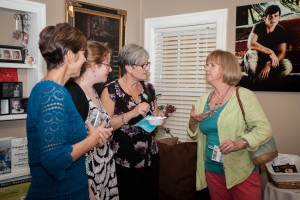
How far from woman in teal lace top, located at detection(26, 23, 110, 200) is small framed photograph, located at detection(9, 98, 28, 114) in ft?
4.42

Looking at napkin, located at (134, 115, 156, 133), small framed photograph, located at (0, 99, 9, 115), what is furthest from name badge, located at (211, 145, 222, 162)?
small framed photograph, located at (0, 99, 9, 115)

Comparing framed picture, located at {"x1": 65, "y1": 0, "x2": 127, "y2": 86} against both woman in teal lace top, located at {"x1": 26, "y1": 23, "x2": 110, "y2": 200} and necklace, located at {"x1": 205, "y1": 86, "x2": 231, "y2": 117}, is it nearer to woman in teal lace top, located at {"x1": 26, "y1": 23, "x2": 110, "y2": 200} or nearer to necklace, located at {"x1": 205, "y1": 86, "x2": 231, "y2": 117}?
necklace, located at {"x1": 205, "y1": 86, "x2": 231, "y2": 117}

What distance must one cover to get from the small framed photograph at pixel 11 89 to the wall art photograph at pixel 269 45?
7.06 feet

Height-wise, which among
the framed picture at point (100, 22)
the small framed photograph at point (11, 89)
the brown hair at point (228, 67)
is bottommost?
the small framed photograph at point (11, 89)

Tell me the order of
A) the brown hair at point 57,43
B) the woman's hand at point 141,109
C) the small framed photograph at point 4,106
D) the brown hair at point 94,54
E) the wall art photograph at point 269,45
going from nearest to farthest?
the brown hair at point 57,43
the brown hair at point 94,54
the woman's hand at point 141,109
the small framed photograph at point 4,106
the wall art photograph at point 269,45

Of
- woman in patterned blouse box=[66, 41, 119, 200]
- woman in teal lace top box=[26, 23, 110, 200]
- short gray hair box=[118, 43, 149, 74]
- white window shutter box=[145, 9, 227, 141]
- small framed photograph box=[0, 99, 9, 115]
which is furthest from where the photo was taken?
white window shutter box=[145, 9, 227, 141]

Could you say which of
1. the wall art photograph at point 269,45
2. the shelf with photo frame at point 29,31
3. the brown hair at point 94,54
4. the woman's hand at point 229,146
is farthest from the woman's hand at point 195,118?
the shelf with photo frame at point 29,31

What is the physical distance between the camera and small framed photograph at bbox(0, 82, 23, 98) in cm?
253

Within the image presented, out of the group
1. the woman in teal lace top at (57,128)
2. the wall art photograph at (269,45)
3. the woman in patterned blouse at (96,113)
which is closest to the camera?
the woman in teal lace top at (57,128)

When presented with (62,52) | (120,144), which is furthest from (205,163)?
(62,52)

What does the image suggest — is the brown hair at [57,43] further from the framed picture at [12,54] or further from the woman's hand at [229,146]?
the framed picture at [12,54]

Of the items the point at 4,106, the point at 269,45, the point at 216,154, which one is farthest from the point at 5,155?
the point at 269,45

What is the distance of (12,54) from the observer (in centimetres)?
257

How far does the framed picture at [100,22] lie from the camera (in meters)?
Result: 3.24
